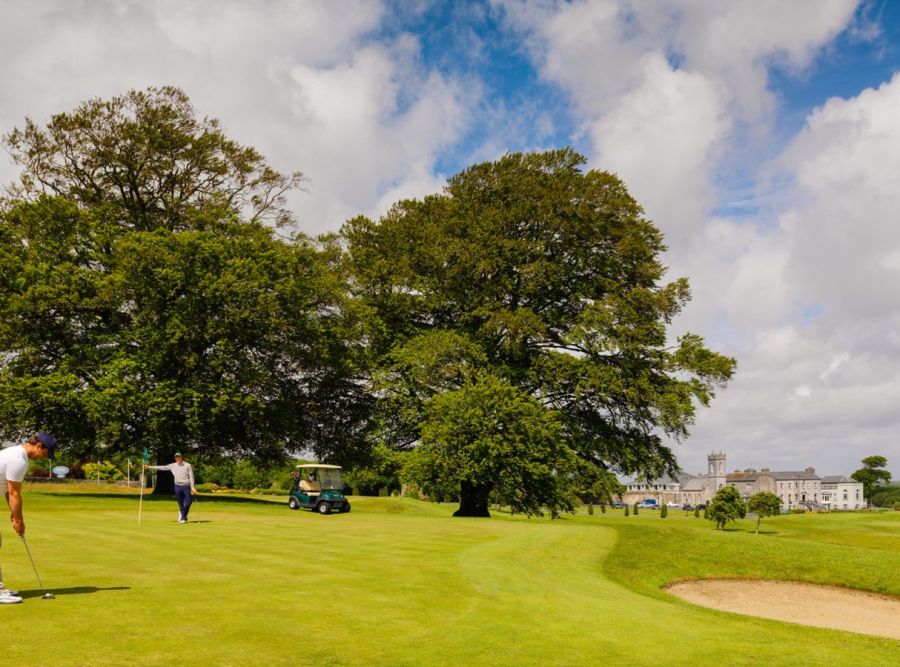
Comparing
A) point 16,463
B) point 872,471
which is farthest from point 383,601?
point 872,471

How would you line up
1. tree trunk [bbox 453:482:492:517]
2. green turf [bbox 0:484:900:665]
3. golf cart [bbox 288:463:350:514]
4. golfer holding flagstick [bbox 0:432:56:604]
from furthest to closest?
tree trunk [bbox 453:482:492:517], golf cart [bbox 288:463:350:514], golfer holding flagstick [bbox 0:432:56:604], green turf [bbox 0:484:900:665]

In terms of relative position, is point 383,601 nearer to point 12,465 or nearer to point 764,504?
point 12,465

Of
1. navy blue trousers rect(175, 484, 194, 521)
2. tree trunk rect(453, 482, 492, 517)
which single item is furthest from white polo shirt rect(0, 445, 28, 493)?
tree trunk rect(453, 482, 492, 517)

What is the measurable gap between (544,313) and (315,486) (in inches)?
653

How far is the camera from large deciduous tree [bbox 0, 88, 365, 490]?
1419 inches

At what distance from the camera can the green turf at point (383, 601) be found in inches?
327

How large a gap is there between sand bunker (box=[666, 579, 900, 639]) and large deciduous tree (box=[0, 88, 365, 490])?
83.0 ft

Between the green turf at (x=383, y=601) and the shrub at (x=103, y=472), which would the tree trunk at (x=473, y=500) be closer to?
the green turf at (x=383, y=601)

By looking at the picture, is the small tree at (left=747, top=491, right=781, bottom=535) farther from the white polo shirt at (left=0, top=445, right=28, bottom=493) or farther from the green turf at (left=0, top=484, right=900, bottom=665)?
the white polo shirt at (left=0, top=445, right=28, bottom=493)

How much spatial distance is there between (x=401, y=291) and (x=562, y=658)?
3603 centimetres

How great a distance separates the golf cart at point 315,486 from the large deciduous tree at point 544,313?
253 inches

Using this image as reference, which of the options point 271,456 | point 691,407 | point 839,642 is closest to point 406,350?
point 271,456

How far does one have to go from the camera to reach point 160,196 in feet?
146

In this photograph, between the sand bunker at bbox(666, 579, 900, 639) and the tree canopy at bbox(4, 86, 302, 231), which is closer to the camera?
the sand bunker at bbox(666, 579, 900, 639)
